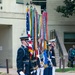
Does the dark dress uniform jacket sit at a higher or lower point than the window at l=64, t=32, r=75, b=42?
lower

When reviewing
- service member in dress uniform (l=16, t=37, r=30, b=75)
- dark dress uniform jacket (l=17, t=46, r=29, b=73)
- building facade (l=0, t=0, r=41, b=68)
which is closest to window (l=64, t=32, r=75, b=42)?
building facade (l=0, t=0, r=41, b=68)

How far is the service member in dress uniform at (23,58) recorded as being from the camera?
422 inches

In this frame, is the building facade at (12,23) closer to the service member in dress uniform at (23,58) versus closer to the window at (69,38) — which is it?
the window at (69,38)

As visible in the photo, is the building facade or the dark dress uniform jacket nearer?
the dark dress uniform jacket

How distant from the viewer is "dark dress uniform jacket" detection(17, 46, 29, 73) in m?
10.7

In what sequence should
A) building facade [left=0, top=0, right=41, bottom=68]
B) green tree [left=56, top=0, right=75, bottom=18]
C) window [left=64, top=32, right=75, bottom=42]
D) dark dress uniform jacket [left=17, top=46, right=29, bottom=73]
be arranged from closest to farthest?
dark dress uniform jacket [left=17, top=46, right=29, bottom=73], building facade [left=0, top=0, right=41, bottom=68], green tree [left=56, top=0, right=75, bottom=18], window [left=64, top=32, right=75, bottom=42]

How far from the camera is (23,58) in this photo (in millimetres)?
10906

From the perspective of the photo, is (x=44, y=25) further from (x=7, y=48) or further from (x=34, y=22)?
(x=7, y=48)

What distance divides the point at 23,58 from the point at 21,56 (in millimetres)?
145

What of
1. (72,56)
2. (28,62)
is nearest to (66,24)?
(72,56)

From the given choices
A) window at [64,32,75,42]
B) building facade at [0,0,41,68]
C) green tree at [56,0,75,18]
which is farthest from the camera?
window at [64,32,75,42]

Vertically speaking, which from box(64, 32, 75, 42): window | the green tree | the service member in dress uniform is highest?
the green tree

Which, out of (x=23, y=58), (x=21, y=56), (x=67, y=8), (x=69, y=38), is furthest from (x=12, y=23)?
(x=21, y=56)

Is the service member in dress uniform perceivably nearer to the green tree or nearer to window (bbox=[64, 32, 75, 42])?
the green tree
